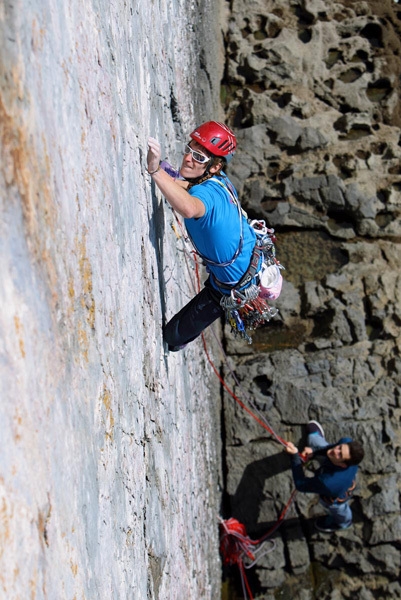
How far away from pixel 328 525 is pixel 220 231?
2623mm

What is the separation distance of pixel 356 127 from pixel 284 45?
32.2 inches

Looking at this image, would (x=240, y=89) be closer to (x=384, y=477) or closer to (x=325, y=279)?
(x=325, y=279)

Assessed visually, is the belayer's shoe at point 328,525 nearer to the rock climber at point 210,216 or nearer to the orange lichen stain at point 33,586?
the rock climber at point 210,216

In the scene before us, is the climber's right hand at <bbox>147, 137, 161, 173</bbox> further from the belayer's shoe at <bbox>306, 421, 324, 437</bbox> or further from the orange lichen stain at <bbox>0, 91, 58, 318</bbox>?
the belayer's shoe at <bbox>306, 421, 324, 437</bbox>

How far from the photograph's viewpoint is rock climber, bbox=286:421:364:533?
4.54 meters

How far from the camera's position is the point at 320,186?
5492mm

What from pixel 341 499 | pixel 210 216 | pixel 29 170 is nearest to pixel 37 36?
pixel 29 170

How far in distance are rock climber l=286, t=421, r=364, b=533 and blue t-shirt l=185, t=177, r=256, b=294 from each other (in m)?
1.73

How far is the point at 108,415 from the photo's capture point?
1.98 meters

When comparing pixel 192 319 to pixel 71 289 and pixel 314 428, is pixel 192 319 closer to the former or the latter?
pixel 71 289

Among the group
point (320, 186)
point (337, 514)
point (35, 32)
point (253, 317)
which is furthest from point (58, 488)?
point (320, 186)

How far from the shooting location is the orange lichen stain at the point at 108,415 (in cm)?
195

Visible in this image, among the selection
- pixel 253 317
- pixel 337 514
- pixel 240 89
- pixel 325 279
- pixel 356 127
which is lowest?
pixel 337 514

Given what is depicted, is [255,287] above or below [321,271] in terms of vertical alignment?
below
